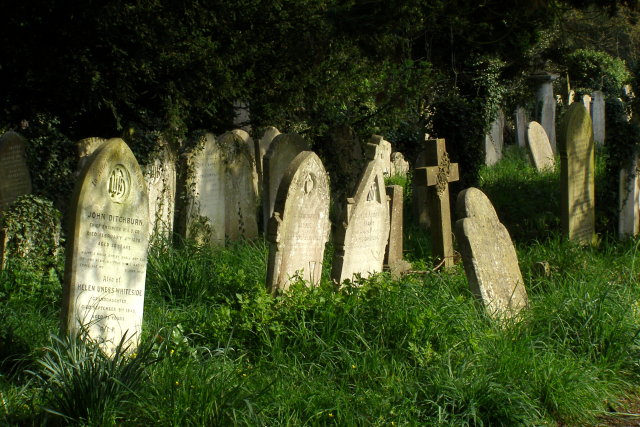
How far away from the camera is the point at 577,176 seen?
10273 mm

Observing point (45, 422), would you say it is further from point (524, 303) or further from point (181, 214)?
point (181, 214)

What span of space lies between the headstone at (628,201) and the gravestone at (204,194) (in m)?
4.94

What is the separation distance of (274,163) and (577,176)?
362cm

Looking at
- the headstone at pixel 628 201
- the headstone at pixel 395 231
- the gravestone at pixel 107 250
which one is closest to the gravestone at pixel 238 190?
the headstone at pixel 395 231

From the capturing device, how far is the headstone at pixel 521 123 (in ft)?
74.4

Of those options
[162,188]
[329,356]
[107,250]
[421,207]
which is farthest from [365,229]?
[421,207]

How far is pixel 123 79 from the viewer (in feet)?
34.6

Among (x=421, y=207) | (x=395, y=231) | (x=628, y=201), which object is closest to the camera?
(x=395, y=231)

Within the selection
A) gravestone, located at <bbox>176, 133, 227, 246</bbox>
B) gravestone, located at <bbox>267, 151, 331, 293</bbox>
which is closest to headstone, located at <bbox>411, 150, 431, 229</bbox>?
gravestone, located at <bbox>176, 133, 227, 246</bbox>

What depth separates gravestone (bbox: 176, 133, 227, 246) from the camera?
33.8 ft

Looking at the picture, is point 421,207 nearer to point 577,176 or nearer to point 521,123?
point 577,176

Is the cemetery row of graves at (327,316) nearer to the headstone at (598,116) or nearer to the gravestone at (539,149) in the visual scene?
the gravestone at (539,149)

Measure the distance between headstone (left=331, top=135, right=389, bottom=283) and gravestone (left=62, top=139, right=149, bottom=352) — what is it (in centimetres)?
203

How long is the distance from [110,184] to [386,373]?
2.22 metres
